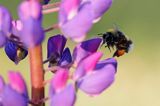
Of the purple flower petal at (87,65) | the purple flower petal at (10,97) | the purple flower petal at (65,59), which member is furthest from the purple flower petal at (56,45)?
the purple flower petal at (10,97)

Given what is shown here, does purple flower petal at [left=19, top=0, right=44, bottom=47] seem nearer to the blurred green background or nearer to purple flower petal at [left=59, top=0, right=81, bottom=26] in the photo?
purple flower petal at [left=59, top=0, right=81, bottom=26]

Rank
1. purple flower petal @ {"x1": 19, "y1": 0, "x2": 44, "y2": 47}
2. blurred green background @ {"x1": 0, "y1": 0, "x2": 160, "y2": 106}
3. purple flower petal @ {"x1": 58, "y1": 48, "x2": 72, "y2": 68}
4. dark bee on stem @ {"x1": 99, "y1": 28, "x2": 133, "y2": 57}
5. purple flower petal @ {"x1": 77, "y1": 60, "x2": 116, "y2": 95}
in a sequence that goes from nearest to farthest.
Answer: purple flower petal @ {"x1": 19, "y1": 0, "x2": 44, "y2": 47}
purple flower petal @ {"x1": 77, "y1": 60, "x2": 116, "y2": 95}
purple flower petal @ {"x1": 58, "y1": 48, "x2": 72, "y2": 68}
dark bee on stem @ {"x1": 99, "y1": 28, "x2": 133, "y2": 57}
blurred green background @ {"x1": 0, "y1": 0, "x2": 160, "y2": 106}

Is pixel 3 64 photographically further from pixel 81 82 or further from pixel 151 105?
pixel 81 82

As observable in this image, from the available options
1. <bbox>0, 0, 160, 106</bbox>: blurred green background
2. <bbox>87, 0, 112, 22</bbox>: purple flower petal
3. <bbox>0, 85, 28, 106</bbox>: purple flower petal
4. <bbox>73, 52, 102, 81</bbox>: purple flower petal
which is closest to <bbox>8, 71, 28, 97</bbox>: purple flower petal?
<bbox>0, 85, 28, 106</bbox>: purple flower petal

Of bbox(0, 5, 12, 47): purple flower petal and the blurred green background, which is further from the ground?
bbox(0, 5, 12, 47): purple flower petal

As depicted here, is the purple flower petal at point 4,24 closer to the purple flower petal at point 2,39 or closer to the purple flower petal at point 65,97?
the purple flower petal at point 2,39

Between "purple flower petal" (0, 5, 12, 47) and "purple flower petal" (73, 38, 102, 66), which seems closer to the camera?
"purple flower petal" (0, 5, 12, 47)

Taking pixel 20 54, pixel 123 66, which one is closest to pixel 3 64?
pixel 123 66
